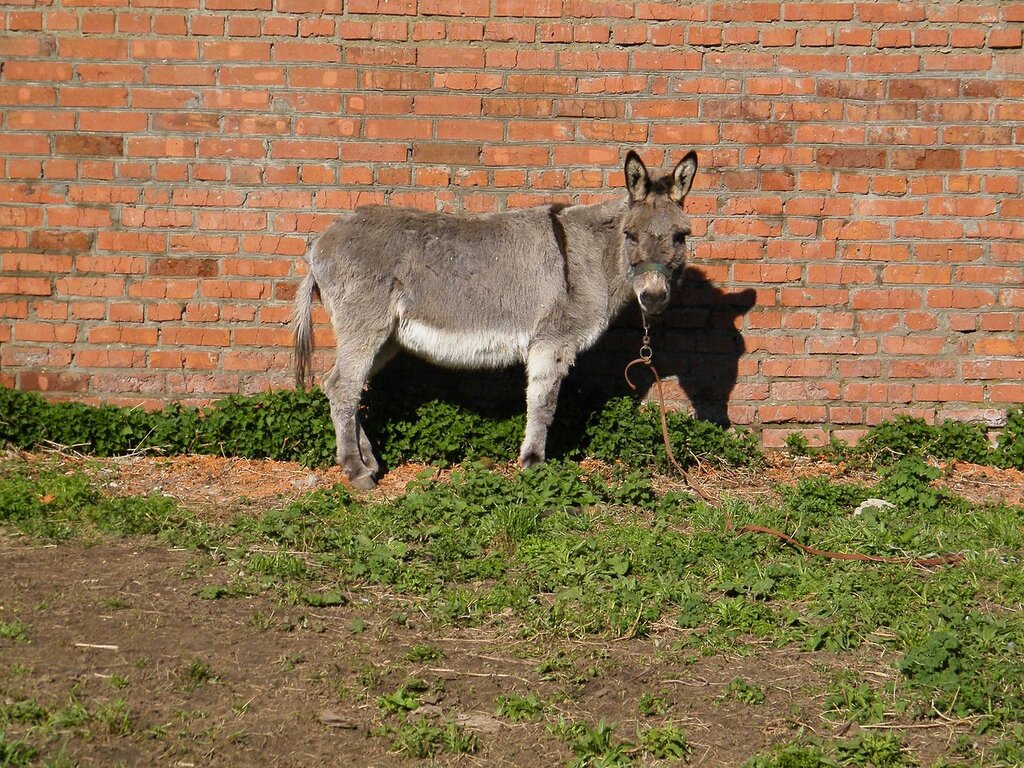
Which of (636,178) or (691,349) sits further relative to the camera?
(691,349)

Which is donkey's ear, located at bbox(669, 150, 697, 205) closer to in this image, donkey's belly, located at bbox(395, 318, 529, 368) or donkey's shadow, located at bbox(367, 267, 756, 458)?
donkey's shadow, located at bbox(367, 267, 756, 458)

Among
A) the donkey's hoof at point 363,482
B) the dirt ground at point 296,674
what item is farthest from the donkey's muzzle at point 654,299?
the dirt ground at point 296,674

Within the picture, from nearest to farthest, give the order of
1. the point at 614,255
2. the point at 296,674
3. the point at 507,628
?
the point at 296,674, the point at 507,628, the point at 614,255

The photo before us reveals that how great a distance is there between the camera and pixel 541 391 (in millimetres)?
5953

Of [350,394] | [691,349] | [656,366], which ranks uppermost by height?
[691,349]

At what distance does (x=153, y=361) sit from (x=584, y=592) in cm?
352

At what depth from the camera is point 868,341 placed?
6566 millimetres

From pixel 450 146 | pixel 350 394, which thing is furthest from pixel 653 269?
pixel 350 394

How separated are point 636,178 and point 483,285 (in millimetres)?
1076

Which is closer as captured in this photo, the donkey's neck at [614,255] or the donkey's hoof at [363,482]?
the donkey's hoof at [363,482]

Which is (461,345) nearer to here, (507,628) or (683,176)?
(683,176)

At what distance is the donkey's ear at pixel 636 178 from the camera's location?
577 cm

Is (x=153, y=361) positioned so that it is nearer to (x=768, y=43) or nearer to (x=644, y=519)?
(x=644, y=519)

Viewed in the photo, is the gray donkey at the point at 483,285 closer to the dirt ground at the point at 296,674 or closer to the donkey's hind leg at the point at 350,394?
the donkey's hind leg at the point at 350,394
